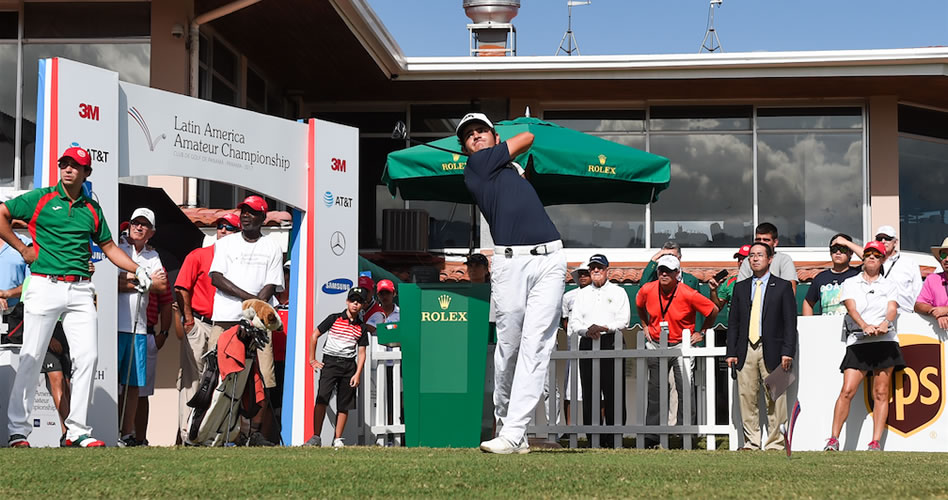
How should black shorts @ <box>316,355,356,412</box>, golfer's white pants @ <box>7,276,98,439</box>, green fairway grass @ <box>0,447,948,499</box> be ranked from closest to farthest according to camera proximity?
green fairway grass @ <box>0,447,948,499</box> < golfer's white pants @ <box>7,276,98,439</box> < black shorts @ <box>316,355,356,412</box>

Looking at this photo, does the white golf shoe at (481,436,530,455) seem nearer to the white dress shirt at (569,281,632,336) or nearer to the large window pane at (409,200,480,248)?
the white dress shirt at (569,281,632,336)

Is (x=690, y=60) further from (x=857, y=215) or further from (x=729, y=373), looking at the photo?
(x=729, y=373)

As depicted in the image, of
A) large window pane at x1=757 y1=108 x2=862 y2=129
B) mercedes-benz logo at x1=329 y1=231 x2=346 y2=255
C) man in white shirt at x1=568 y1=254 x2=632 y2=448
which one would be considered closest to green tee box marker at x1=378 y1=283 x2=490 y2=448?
mercedes-benz logo at x1=329 y1=231 x2=346 y2=255

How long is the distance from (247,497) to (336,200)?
654 cm

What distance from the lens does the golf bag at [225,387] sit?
31.3ft

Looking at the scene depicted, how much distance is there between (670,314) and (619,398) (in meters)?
0.99

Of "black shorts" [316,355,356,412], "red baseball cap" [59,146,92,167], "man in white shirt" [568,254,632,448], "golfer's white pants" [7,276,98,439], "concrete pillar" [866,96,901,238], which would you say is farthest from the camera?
"concrete pillar" [866,96,901,238]

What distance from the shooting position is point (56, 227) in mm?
8180

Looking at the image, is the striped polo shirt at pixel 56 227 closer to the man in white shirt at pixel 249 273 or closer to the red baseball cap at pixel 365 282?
the man in white shirt at pixel 249 273

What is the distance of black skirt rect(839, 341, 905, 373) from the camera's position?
1052 cm

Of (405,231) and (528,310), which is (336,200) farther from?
(405,231)

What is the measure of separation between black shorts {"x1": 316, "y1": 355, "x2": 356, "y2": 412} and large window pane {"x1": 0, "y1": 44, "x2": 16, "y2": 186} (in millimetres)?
7211

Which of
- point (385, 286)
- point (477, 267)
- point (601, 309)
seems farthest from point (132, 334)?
Result: point (601, 309)

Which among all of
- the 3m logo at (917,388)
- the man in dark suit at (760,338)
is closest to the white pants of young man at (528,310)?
the man in dark suit at (760,338)
